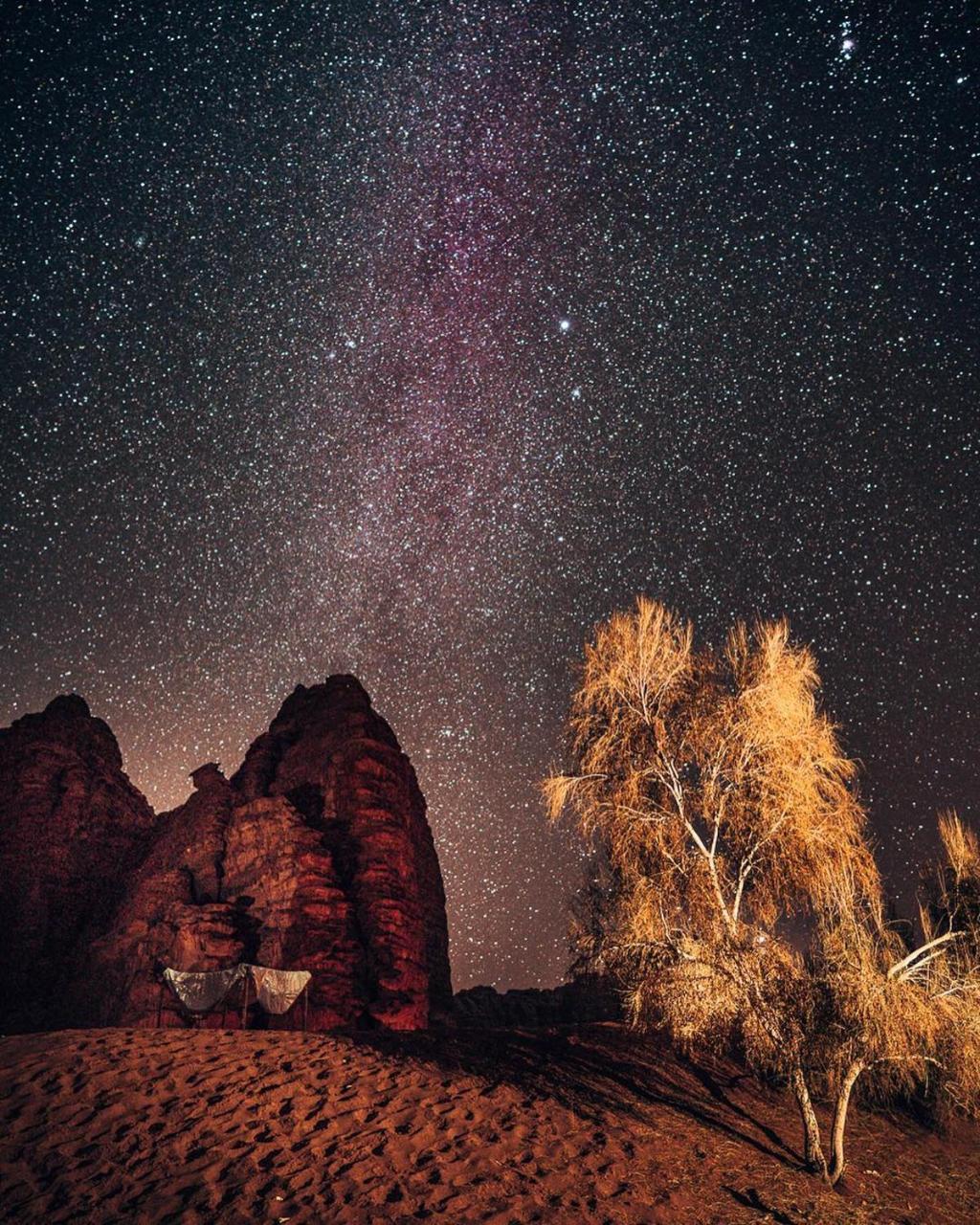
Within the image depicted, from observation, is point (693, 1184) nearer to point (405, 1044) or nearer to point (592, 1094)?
point (592, 1094)

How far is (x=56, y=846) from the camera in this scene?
143ft

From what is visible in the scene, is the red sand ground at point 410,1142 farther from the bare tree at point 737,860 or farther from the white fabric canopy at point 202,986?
the white fabric canopy at point 202,986

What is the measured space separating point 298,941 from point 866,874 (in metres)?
25.3

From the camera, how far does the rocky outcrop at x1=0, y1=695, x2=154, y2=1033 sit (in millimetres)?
38781

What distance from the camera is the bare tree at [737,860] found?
377 inches

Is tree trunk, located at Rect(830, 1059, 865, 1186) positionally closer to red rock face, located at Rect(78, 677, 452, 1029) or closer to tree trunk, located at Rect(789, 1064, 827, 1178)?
tree trunk, located at Rect(789, 1064, 827, 1178)

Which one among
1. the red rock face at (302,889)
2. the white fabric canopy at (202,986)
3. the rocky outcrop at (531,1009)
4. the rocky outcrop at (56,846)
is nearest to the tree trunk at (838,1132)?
the white fabric canopy at (202,986)

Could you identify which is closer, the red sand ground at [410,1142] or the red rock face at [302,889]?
the red sand ground at [410,1142]

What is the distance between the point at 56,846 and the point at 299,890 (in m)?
24.2

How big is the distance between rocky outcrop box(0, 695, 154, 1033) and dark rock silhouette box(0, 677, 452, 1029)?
1143 millimetres

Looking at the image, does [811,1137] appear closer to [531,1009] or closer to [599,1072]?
[599,1072]

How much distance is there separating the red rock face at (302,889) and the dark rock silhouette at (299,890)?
0.07 metres

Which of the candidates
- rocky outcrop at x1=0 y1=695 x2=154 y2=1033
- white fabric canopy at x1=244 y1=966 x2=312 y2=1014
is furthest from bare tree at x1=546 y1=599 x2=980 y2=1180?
rocky outcrop at x1=0 y1=695 x2=154 y2=1033

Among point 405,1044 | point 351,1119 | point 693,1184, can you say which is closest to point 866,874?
point 693,1184
